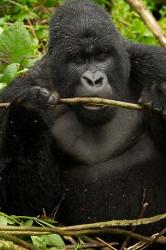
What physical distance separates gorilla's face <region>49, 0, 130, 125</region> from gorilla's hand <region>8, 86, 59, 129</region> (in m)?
0.19

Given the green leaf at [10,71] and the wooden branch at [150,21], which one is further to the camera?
the wooden branch at [150,21]

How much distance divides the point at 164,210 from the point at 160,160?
1.03 feet

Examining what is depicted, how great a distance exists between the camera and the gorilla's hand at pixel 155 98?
4.36m

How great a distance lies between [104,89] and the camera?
4.28 meters

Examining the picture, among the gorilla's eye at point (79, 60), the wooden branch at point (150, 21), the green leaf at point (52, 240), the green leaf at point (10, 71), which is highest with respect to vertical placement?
the gorilla's eye at point (79, 60)

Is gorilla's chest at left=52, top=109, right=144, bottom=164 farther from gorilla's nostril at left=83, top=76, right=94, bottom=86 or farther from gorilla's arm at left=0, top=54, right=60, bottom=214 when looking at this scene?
gorilla's nostril at left=83, top=76, right=94, bottom=86

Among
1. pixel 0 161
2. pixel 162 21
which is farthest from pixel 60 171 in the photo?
pixel 162 21

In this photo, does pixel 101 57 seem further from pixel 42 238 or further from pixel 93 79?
pixel 42 238

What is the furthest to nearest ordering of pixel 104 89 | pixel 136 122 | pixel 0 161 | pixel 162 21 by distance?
pixel 162 21 → pixel 136 122 → pixel 0 161 → pixel 104 89

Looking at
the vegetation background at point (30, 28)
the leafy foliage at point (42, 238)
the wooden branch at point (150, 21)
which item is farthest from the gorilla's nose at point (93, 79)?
the wooden branch at point (150, 21)

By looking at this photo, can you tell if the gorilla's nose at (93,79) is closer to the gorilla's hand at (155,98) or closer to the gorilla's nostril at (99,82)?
the gorilla's nostril at (99,82)

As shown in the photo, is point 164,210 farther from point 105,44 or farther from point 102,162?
point 105,44

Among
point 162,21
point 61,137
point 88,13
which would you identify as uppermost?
point 88,13

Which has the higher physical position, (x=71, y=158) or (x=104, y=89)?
(x=104, y=89)
